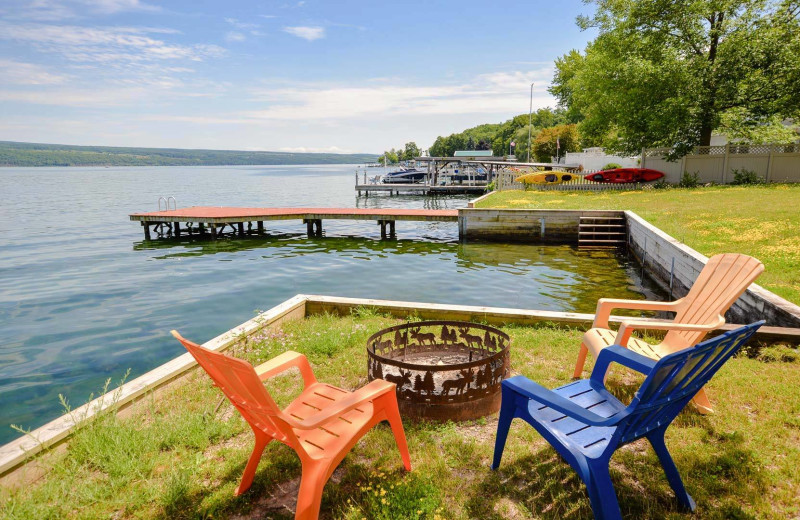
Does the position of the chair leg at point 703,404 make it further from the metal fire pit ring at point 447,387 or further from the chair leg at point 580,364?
the metal fire pit ring at point 447,387

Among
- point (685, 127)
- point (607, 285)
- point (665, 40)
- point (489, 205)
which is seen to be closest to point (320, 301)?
point (607, 285)

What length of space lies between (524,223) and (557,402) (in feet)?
52.0

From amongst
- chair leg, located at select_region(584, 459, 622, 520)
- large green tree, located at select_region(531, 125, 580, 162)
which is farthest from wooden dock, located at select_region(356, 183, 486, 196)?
chair leg, located at select_region(584, 459, 622, 520)

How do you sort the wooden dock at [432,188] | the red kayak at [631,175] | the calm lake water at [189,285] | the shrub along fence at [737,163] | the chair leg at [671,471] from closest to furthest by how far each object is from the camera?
the chair leg at [671,471] < the calm lake water at [189,285] < the shrub along fence at [737,163] < the red kayak at [631,175] < the wooden dock at [432,188]

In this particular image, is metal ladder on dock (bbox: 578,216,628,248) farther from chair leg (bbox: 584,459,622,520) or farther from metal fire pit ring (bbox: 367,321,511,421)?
chair leg (bbox: 584,459,622,520)

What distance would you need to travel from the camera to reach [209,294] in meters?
12.3

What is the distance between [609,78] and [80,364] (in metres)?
28.9

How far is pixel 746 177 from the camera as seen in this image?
23359 millimetres

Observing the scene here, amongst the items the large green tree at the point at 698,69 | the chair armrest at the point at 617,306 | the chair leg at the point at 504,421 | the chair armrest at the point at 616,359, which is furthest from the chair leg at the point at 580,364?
the large green tree at the point at 698,69

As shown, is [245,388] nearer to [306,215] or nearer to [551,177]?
[306,215]

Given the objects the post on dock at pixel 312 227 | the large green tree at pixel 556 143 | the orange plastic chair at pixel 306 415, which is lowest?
the post on dock at pixel 312 227

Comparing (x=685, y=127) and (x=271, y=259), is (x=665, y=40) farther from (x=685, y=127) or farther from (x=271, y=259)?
(x=271, y=259)

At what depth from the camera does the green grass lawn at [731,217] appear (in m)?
8.23

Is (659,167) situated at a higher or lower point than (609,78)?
lower
